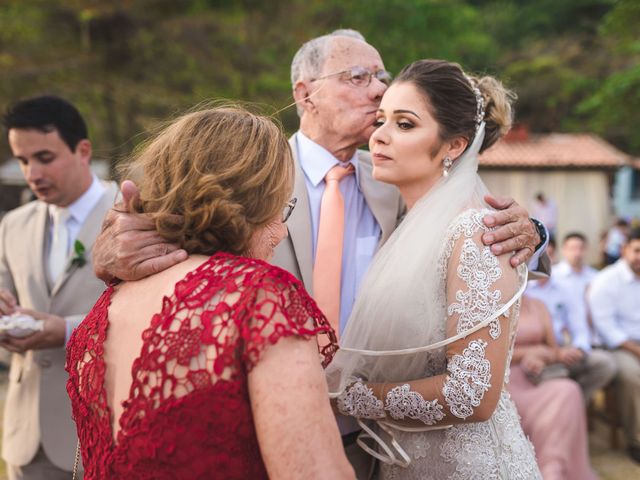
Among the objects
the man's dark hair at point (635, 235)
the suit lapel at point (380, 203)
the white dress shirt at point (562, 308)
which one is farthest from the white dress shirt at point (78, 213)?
the man's dark hair at point (635, 235)

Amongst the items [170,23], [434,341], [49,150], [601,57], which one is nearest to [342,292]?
[434,341]

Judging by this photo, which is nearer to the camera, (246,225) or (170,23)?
(246,225)

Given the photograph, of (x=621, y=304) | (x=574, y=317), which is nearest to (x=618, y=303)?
(x=621, y=304)

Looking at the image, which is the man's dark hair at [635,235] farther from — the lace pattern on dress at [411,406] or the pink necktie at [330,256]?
the lace pattern on dress at [411,406]

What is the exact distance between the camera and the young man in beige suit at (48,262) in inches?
127

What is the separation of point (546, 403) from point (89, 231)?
426 cm

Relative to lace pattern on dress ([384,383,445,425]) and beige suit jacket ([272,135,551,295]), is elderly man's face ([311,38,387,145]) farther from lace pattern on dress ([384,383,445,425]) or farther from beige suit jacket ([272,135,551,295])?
lace pattern on dress ([384,383,445,425])

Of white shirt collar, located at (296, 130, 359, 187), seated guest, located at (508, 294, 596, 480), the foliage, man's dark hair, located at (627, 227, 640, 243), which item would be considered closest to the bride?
white shirt collar, located at (296, 130, 359, 187)

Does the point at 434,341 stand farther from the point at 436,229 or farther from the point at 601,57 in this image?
the point at 601,57

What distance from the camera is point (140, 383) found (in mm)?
1568

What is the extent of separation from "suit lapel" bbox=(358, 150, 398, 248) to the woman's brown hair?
119 centimetres

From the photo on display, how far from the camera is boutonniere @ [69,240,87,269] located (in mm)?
3206

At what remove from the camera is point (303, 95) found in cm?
315

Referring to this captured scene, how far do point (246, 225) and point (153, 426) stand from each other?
1.76ft
